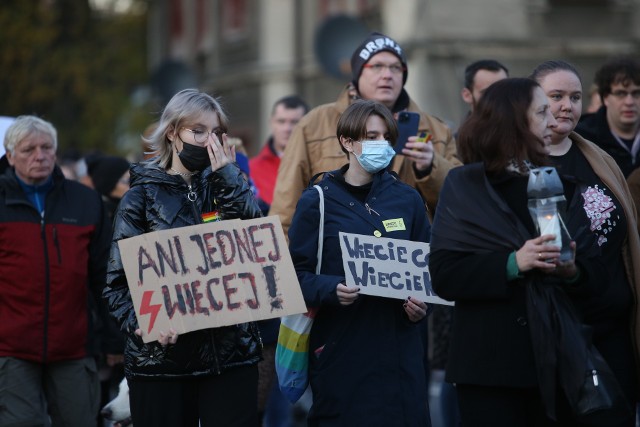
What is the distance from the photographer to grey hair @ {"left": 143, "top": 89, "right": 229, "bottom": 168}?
5938 millimetres

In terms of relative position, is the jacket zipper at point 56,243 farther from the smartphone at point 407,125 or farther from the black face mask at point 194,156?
the smartphone at point 407,125

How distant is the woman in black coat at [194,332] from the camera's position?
570 cm

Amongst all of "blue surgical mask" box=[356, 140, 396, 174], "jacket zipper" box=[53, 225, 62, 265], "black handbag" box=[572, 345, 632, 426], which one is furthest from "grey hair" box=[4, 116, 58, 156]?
"black handbag" box=[572, 345, 632, 426]

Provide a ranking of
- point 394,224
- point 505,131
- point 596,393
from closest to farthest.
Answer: point 596,393
point 505,131
point 394,224

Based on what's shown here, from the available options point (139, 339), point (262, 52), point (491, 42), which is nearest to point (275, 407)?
point (139, 339)

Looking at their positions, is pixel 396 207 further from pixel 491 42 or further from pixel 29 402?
pixel 491 42

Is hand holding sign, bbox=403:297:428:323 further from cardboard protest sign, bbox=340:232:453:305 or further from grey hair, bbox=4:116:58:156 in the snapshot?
grey hair, bbox=4:116:58:156

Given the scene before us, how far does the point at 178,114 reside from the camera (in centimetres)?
594

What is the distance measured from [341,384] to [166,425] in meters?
0.84

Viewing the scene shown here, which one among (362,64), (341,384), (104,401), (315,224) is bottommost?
(104,401)

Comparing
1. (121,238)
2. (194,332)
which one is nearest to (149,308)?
(194,332)

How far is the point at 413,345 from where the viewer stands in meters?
6.11

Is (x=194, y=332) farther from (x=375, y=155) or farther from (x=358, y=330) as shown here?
(x=375, y=155)

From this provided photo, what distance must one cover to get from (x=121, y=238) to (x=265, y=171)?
3853 millimetres
